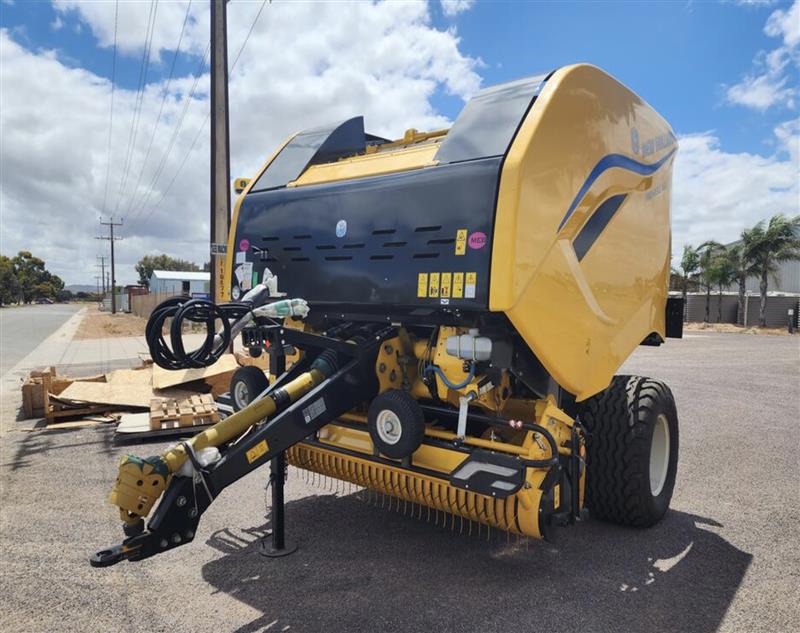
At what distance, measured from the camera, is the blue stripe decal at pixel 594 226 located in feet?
11.3

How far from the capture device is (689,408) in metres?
8.80

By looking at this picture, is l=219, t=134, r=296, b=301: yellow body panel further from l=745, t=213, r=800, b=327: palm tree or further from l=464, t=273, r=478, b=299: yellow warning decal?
l=745, t=213, r=800, b=327: palm tree

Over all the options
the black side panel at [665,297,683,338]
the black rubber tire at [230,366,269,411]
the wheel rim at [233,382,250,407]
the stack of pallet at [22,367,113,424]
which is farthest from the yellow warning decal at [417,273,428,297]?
the stack of pallet at [22,367,113,424]

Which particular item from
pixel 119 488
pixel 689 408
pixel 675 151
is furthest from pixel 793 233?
pixel 119 488

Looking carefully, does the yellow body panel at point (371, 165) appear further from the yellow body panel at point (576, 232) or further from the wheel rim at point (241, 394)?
the wheel rim at point (241, 394)

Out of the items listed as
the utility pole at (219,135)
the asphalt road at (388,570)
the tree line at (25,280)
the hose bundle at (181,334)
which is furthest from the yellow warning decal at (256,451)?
the tree line at (25,280)

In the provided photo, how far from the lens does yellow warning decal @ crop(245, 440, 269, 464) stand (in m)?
3.16

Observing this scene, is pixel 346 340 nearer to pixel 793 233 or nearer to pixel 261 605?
pixel 261 605

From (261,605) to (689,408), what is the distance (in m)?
7.55

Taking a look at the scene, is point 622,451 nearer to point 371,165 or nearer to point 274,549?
point 274,549

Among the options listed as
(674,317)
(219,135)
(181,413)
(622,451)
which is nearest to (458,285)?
(622,451)

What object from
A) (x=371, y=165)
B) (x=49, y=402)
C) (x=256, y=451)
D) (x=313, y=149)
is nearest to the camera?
(x=256, y=451)

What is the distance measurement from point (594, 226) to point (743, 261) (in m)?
32.7

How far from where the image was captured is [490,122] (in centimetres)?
323
